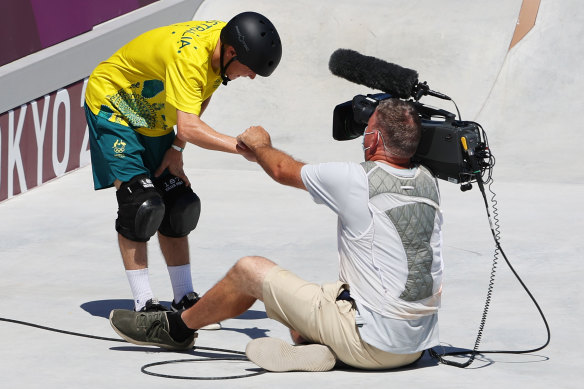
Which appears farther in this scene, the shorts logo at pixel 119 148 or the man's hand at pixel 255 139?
the shorts logo at pixel 119 148

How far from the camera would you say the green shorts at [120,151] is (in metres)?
5.19

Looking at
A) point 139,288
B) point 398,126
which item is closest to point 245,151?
point 398,126

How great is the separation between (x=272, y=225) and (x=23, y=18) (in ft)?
10.7

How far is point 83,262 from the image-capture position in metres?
6.57

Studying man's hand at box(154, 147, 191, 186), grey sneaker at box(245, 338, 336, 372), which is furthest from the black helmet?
grey sneaker at box(245, 338, 336, 372)

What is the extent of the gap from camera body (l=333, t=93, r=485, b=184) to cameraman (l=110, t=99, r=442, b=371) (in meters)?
0.08

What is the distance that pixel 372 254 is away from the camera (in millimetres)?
4043

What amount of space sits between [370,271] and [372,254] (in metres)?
0.07

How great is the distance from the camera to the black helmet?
191 inches

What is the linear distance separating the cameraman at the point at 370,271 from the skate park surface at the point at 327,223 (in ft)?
0.41

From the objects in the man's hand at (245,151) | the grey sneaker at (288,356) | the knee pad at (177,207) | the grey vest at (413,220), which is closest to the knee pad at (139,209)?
the knee pad at (177,207)

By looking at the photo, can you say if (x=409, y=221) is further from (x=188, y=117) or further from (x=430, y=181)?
(x=188, y=117)

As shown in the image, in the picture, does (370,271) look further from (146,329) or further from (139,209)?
(139,209)

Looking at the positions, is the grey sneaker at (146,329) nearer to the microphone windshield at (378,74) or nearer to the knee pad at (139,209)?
the knee pad at (139,209)
